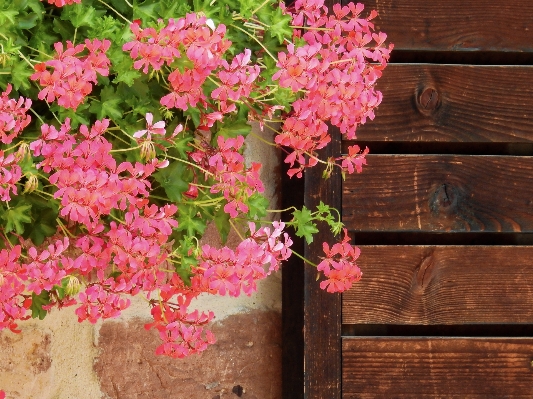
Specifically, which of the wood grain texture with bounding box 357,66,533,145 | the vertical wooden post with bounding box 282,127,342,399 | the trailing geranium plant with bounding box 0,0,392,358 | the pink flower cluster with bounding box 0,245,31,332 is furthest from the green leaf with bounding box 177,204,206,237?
the wood grain texture with bounding box 357,66,533,145

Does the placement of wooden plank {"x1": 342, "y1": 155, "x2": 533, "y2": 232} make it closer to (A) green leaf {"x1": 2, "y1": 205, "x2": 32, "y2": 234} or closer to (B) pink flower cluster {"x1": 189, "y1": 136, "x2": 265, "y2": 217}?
(B) pink flower cluster {"x1": 189, "y1": 136, "x2": 265, "y2": 217}

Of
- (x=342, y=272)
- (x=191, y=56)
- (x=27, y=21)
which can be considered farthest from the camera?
(x=342, y=272)

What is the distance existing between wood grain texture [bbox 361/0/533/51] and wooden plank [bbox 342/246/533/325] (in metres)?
0.37

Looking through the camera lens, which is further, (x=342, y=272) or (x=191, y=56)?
(x=342, y=272)

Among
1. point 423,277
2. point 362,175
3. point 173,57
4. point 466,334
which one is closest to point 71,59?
point 173,57

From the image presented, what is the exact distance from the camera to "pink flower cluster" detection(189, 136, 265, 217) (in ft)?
3.12

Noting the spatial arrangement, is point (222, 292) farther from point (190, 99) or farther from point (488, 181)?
point (488, 181)

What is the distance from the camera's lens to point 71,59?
33.9 inches

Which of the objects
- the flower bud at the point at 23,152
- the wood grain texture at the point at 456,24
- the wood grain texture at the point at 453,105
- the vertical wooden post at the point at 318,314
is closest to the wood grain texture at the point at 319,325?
the vertical wooden post at the point at 318,314

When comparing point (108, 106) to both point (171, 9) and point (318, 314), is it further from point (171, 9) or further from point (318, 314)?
point (318, 314)

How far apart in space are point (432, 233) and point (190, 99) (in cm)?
66

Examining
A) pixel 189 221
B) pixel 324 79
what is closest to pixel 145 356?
pixel 189 221

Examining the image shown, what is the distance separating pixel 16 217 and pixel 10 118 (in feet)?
0.49

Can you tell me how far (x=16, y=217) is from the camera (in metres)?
0.95
